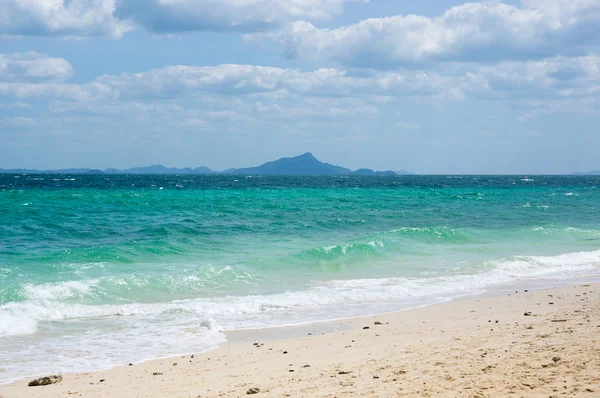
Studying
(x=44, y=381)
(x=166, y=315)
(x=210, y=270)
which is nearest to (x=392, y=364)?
(x=44, y=381)

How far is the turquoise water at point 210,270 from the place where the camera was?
9926 millimetres

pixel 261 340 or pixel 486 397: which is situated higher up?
pixel 486 397

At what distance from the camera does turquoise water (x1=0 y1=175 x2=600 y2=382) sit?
391 inches

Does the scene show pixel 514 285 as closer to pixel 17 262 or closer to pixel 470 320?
pixel 470 320

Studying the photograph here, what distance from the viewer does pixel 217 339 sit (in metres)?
9.48

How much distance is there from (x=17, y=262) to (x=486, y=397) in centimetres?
1460

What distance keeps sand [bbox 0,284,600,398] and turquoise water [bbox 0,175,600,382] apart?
100 centimetres

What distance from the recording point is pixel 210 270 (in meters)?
15.2

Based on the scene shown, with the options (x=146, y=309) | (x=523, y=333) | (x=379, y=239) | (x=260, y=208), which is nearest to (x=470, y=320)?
(x=523, y=333)

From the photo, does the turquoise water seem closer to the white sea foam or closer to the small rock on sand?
the white sea foam

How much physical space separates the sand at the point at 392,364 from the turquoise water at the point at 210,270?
3.27ft

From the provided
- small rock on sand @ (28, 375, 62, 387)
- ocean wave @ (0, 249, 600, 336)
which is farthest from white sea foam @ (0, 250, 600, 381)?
small rock on sand @ (28, 375, 62, 387)

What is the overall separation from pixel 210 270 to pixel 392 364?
907 centimetres

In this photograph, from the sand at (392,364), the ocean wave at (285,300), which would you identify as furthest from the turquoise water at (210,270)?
the sand at (392,364)
